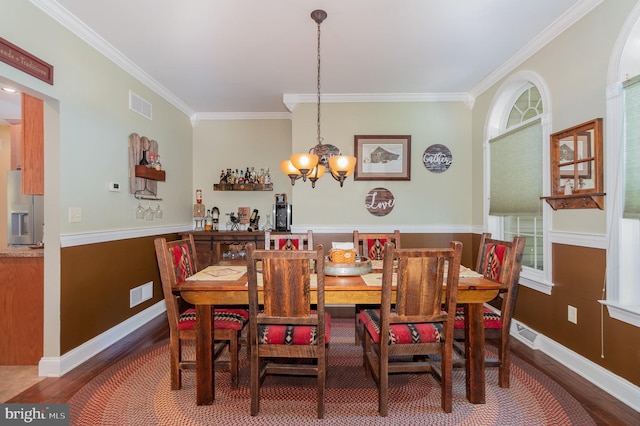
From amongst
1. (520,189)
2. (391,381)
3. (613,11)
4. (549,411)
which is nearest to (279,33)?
(613,11)

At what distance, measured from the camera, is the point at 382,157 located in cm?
412

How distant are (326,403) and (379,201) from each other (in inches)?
101

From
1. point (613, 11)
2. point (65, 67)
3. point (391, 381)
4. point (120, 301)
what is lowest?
point (391, 381)

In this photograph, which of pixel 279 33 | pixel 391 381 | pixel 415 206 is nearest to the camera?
pixel 391 381

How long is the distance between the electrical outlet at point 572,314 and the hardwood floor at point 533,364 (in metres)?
0.36

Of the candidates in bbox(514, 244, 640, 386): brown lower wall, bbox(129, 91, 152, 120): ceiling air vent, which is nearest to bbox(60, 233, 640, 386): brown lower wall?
bbox(514, 244, 640, 386): brown lower wall

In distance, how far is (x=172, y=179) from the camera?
4199 mm

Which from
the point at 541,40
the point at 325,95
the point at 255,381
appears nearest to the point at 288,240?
the point at 255,381

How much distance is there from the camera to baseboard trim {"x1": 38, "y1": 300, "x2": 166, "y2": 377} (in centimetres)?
240

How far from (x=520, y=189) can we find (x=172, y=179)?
155 inches

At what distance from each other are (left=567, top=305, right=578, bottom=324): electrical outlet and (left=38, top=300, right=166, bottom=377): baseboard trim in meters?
3.81

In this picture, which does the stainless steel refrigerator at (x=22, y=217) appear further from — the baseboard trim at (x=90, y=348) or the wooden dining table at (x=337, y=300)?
the wooden dining table at (x=337, y=300)

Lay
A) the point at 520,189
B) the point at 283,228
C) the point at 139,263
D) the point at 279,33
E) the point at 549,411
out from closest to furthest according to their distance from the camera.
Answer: the point at 549,411 < the point at 279,33 < the point at 520,189 < the point at 139,263 < the point at 283,228

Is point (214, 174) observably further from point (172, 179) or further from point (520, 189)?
point (520, 189)
